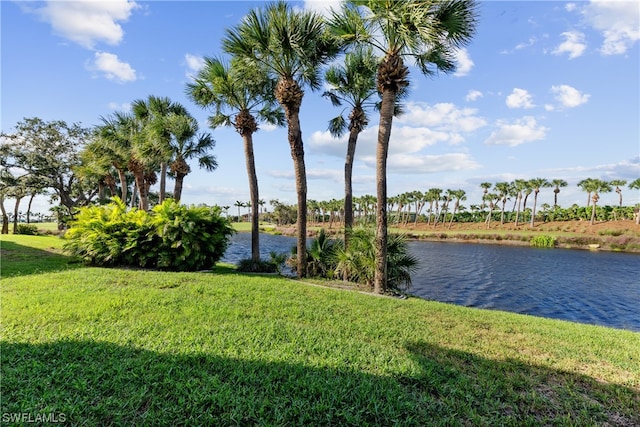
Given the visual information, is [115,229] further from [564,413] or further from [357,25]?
[564,413]

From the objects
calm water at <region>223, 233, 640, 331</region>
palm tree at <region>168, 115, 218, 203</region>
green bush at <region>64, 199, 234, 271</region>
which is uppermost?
palm tree at <region>168, 115, 218, 203</region>

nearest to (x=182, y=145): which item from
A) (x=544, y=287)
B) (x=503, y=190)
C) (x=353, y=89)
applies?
(x=353, y=89)

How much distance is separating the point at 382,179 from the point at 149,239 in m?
8.32

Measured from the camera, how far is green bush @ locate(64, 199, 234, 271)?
437 inches

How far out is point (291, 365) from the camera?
12.5ft

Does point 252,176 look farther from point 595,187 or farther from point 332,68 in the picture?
point 595,187

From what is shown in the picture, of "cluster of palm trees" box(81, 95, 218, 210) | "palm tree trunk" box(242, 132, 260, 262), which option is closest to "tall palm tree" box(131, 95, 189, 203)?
"cluster of palm trees" box(81, 95, 218, 210)

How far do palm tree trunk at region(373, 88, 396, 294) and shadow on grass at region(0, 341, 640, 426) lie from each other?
5.37m

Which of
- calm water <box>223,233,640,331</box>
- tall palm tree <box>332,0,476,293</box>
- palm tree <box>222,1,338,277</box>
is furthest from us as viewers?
calm water <box>223,233,640,331</box>

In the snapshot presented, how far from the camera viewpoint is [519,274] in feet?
71.1

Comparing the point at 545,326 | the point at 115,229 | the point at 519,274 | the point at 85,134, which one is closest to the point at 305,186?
the point at 115,229

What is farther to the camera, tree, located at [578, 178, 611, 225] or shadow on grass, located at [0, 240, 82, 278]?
tree, located at [578, 178, 611, 225]

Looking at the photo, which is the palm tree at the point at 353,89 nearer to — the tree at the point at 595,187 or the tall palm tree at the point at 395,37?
the tall palm tree at the point at 395,37

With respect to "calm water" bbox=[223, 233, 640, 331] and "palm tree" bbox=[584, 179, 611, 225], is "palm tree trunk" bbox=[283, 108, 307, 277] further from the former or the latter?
"palm tree" bbox=[584, 179, 611, 225]
